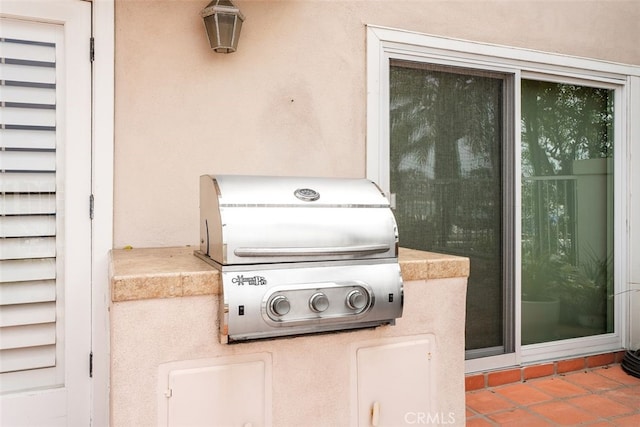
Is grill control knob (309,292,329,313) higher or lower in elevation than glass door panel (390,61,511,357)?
lower

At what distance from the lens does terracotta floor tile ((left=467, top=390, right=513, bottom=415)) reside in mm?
2891

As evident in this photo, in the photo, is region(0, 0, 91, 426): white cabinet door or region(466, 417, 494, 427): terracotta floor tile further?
region(466, 417, 494, 427): terracotta floor tile

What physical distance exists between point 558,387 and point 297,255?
2387 mm

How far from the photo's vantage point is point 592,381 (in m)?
3.31

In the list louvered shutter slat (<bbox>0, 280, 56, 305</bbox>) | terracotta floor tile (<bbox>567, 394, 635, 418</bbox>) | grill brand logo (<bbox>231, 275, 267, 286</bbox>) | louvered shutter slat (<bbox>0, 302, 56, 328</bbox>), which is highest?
grill brand logo (<bbox>231, 275, 267, 286</bbox>)

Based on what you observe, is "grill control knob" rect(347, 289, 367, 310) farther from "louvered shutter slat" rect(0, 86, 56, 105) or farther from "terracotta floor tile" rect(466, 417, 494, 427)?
"louvered shutter slat" rect(0, 86, 56, 105)

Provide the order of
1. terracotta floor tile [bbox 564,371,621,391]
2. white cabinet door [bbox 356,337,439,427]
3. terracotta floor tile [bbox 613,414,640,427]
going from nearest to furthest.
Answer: white cabinet door [bbox 356,337,439,427]
terracotta floor tile [bbox 613,414,640,427]
terracotta floor tile [bbox 564,371,621,391]

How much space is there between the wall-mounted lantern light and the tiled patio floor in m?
2.40

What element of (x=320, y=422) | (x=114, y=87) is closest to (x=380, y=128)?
(x=114, y=87)

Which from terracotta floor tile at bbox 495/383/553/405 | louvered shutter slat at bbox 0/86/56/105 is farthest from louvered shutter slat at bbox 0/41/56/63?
terracotta floor tile at bbox 495/383/553/405

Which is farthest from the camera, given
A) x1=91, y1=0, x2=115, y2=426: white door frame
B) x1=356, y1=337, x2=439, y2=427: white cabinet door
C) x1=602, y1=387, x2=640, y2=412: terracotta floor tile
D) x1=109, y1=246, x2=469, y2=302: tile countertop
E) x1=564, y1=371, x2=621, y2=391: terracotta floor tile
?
x1=564, y1=371, x2=621, y2=391: terracotta floor tile

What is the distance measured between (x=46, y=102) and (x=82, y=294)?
0.91 metres

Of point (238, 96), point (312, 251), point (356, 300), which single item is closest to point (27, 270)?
point (238, 96)

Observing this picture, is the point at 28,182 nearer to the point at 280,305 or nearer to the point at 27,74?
the point at 27,74
